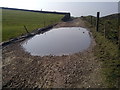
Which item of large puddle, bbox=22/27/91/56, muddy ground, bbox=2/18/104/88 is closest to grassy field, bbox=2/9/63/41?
large puddle, bbox=22/27/91/56

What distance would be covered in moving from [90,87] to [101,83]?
0.92 metres

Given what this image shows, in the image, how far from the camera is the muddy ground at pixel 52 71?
1341 centimetres

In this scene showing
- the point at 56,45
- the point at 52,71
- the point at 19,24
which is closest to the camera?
the point at 52,71

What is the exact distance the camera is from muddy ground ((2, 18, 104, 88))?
528 inches

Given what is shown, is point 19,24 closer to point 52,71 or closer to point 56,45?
point 56,45

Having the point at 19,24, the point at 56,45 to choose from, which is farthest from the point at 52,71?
the point at 19,24

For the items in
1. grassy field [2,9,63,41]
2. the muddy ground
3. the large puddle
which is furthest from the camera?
grassy field [2,9,63,41]

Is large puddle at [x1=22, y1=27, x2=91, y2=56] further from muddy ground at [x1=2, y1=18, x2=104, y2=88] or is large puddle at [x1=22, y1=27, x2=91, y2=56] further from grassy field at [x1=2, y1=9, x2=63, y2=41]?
grassy field at [x1=2, y1=9, x2=63, y2=41]

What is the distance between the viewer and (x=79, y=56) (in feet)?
64.7

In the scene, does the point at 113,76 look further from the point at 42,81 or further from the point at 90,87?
the point at 42,81

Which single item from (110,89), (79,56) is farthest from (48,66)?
(110,89)

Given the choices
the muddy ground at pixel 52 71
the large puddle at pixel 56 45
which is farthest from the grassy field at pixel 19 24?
the muddy ground at pixel 52 71

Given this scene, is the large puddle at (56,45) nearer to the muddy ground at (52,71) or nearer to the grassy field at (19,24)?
the muddy ground at (52,71)

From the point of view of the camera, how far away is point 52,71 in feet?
51.7
